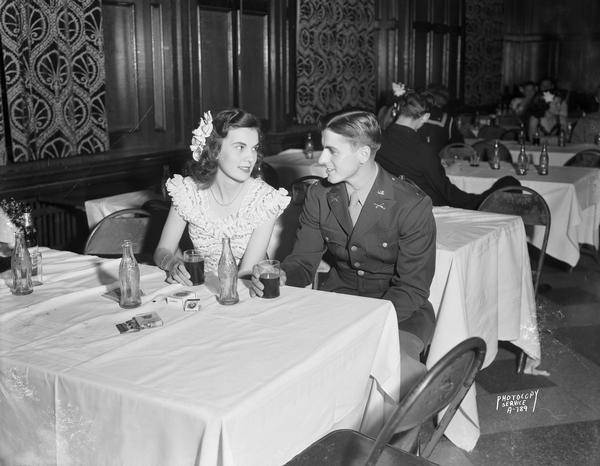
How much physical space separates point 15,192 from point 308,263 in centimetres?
268

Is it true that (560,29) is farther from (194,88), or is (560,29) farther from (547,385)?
(547,385)

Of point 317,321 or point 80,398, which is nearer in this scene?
point 80,398

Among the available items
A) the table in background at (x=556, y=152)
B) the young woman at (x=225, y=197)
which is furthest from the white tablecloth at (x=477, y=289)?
the table in background at (x=556, y=152)

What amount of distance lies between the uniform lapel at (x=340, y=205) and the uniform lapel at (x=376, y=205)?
6 cm

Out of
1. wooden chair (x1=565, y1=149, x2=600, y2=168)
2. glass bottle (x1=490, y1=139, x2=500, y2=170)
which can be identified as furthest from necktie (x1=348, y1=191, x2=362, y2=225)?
wooden chair (x1=565, y1=149, x2=600, y2=168)

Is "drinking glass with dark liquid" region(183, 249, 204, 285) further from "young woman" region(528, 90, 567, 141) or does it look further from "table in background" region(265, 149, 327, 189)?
"young woman" region(528, 90, 567, 141)

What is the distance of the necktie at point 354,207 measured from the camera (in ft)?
9.17

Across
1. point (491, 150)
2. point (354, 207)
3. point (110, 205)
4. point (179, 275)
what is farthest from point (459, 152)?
point (179, 275)

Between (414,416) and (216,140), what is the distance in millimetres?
1535

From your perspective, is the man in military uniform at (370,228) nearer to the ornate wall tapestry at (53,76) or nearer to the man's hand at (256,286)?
the man's hand at (256,286)

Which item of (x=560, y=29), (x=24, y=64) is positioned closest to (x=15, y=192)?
(x=24, y=64)

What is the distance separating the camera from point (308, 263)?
285cm

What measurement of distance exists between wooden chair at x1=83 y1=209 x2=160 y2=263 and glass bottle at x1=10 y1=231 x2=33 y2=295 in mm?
885

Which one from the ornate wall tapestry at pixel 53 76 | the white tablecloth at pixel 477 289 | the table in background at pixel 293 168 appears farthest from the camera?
the table in background at pixel 293 168
